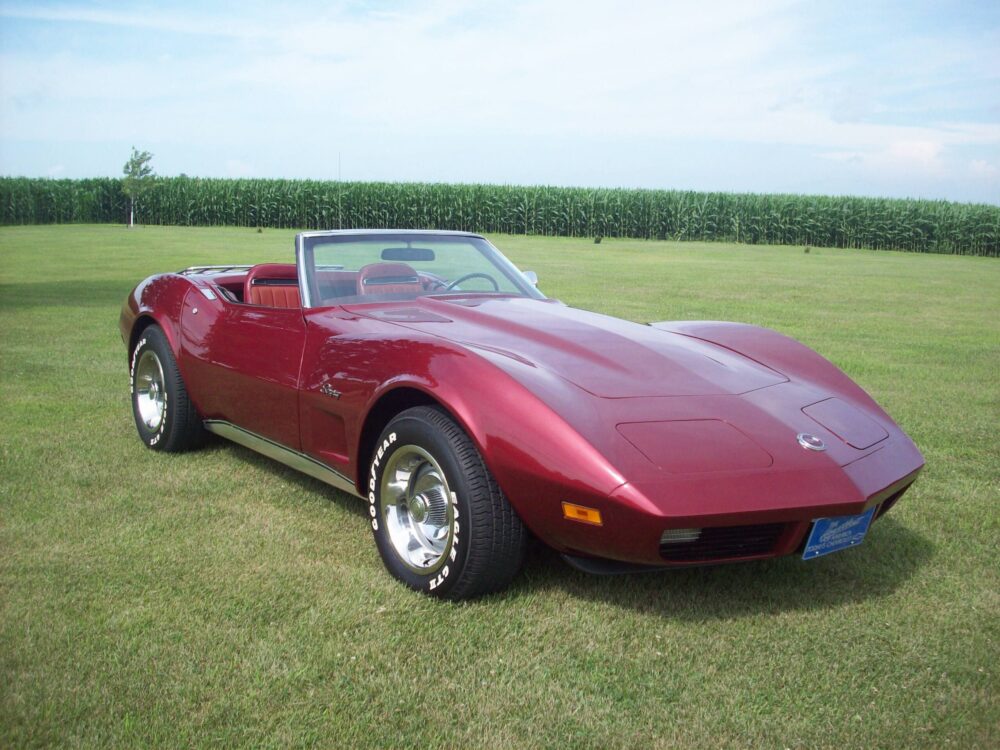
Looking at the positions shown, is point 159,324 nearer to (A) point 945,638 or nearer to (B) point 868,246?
(A) point 945,638

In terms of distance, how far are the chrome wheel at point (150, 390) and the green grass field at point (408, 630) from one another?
0.19 meters

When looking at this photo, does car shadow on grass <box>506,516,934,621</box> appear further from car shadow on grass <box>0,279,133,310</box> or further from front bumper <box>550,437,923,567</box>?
car shadow on grass <box>0,279,133,310</box>

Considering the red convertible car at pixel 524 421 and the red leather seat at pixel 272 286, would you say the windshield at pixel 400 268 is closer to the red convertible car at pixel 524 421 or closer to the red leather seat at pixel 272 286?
the red convertible car at pixel 524 421

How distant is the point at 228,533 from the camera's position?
4.08 m

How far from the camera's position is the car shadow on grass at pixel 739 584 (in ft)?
11.3

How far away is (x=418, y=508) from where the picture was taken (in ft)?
11.6

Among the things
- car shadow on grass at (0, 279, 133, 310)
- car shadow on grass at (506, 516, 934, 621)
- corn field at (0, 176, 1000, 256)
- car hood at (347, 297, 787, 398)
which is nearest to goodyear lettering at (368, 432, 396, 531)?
car hood at (347, 297, 787, 398)

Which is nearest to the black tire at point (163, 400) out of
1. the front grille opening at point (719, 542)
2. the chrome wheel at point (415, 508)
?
the chrome wheel at point (415, 508)

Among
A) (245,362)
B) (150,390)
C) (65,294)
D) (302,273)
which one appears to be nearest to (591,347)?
(302,273)

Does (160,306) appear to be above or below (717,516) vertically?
above

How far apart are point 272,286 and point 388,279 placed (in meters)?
0.91

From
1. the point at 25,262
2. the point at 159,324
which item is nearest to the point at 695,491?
the point at 159,324

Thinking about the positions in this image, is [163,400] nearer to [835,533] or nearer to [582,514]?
[582,514]

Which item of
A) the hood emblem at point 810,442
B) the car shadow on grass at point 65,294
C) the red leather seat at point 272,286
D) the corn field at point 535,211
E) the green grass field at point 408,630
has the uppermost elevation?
the corn field at point 535,211
